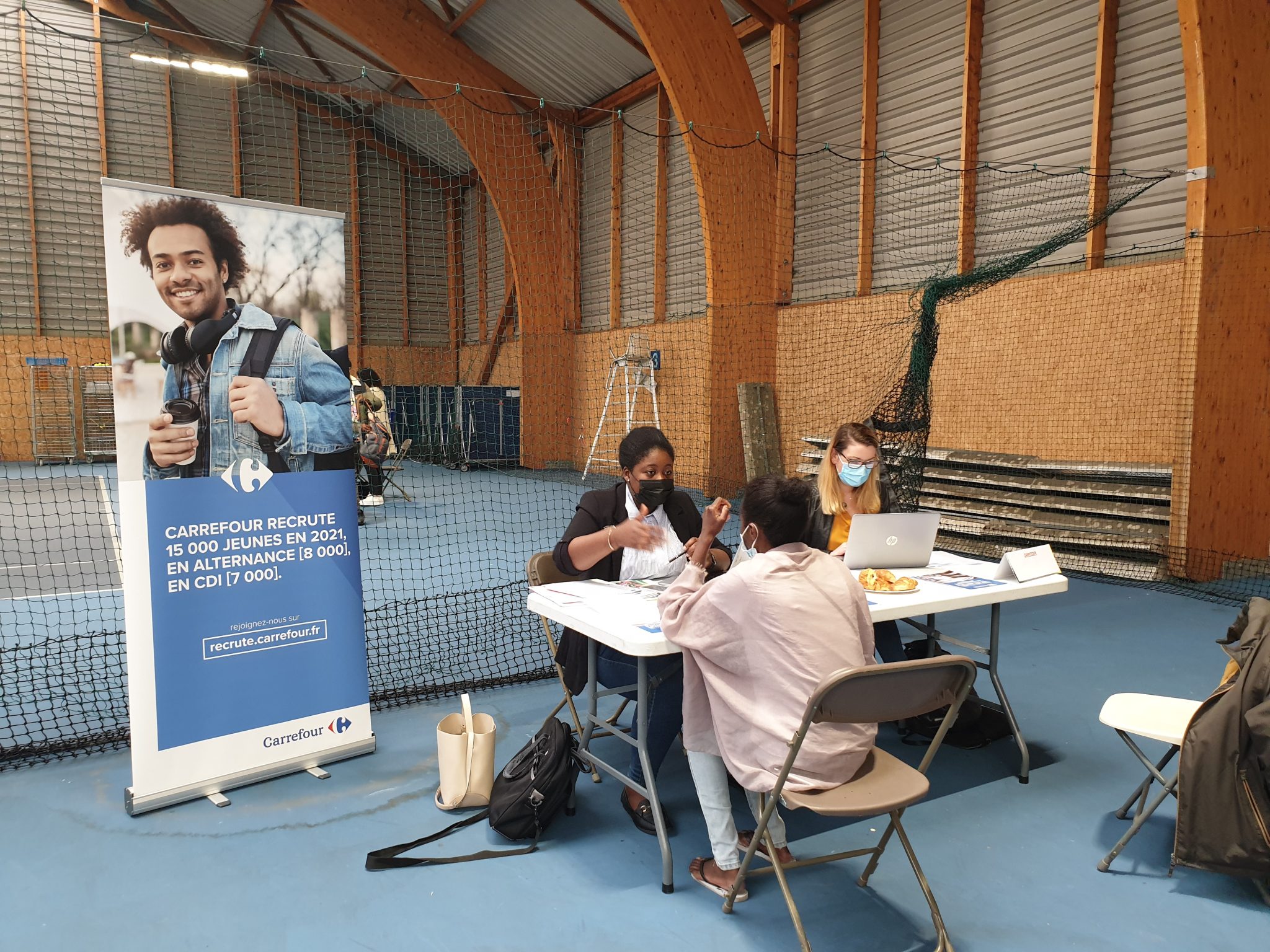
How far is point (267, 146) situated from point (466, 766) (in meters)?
15.4

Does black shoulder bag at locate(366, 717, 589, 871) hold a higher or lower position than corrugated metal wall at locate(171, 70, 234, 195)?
lower

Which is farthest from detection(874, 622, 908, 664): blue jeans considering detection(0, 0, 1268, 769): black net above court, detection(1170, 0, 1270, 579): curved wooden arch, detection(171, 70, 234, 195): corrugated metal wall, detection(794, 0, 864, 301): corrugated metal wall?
detection(171, 70, 234, 195): corrugated metal wall

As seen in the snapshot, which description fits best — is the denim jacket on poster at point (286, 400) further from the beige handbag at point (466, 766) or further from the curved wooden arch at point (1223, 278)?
the curved wooden arch at point (1223, 278)

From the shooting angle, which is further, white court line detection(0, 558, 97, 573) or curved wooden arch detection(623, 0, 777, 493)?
curved wooden arch detection(623, 0, 777, 493)

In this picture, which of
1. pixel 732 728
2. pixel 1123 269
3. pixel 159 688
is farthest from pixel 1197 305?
pixel 159 688

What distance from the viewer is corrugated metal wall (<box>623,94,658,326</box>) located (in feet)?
38.9

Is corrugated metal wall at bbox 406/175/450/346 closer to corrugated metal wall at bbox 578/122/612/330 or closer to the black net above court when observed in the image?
the black net above court

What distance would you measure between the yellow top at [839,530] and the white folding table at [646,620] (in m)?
0.35

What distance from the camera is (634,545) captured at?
2869 mm

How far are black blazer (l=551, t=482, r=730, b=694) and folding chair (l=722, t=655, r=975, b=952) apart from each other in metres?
1.02

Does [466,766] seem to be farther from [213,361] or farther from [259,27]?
[259,27]

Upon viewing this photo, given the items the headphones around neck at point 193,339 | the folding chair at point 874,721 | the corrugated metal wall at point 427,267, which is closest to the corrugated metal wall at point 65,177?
the corrugated metal wall at point 427,267

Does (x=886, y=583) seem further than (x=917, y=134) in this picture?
No

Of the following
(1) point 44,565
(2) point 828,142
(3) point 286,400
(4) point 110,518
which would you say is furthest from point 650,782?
(2) point 828,142
